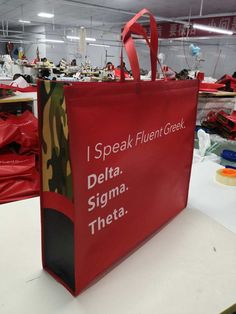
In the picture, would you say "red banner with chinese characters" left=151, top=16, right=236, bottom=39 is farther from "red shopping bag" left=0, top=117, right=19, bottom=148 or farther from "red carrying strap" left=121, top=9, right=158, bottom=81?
"red carrying strap" left=121, top=9, right=158, bottom=81

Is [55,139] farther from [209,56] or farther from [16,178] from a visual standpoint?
[209,56]

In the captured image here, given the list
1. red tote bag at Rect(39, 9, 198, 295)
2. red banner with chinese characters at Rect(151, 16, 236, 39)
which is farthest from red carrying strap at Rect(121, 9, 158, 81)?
red banner with chinese characters at Rect(151, 16, 236, 39)

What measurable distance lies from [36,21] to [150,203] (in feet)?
44.5

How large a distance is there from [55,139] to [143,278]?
33 centimetres

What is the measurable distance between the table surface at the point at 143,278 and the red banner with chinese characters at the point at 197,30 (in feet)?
26.9

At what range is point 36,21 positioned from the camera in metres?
12.2

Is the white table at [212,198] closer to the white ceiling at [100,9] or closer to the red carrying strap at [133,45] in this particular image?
the red carrying strap at [133,45]

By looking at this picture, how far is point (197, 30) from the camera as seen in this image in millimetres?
9742

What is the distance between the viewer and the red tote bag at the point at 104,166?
1.46 ft

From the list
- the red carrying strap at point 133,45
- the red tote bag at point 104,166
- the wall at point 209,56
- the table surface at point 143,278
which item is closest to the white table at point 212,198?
the table surface at point 143,278

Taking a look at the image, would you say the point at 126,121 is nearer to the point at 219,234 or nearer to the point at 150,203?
the point at 150,203

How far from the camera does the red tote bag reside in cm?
44

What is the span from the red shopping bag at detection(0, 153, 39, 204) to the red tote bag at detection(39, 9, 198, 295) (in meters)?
0.97

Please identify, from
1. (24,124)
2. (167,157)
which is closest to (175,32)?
(24,124)
